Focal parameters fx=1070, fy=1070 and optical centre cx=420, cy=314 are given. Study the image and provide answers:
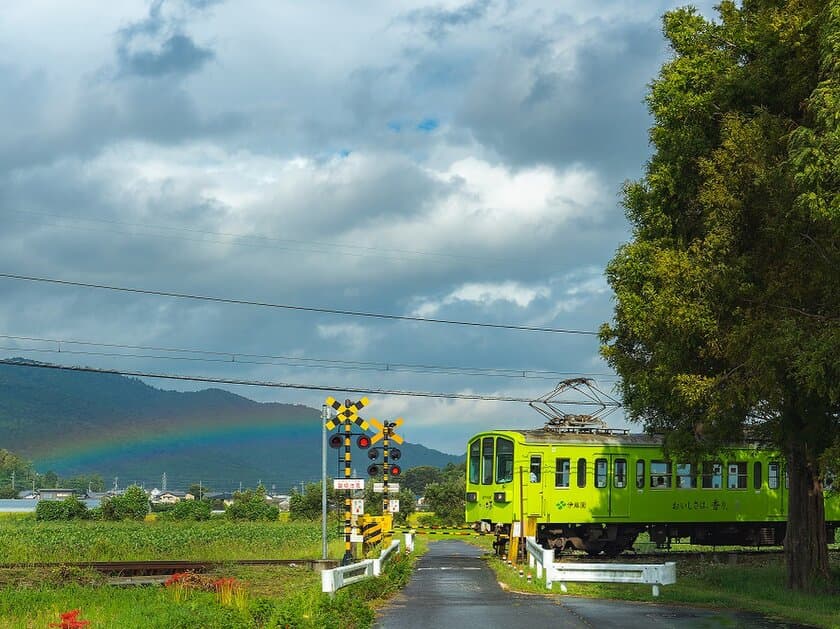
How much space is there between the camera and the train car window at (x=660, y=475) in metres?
34.2

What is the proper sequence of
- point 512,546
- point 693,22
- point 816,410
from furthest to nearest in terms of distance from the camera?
1. point 512,546
2. point 693,22
3. point 816,410

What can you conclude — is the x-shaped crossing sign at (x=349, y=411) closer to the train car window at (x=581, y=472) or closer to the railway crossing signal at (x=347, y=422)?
the railway crossing signal at (x=347, y=422)

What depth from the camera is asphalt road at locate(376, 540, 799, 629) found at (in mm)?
16953

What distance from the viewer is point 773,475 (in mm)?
36094

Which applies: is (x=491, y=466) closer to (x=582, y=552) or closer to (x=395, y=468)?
(x=395, y=468)

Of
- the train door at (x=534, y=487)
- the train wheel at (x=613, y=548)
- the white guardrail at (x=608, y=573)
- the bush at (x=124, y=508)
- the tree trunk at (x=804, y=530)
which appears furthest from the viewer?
the bush at (x=124, y=508)

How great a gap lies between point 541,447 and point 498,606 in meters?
13.6

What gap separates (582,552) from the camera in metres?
38.2

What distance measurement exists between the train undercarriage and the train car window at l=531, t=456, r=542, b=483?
5.34 ft

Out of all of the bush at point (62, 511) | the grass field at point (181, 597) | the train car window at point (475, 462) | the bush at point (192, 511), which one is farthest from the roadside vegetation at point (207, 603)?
the bush at point (62, 511)

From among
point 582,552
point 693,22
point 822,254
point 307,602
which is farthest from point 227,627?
point 582,552

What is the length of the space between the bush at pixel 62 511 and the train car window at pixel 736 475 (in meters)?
48.7

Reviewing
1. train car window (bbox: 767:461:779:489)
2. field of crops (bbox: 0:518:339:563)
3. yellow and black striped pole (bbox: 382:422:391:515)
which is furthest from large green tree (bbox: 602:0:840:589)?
field of crops (bbox: 0:518:339:563)

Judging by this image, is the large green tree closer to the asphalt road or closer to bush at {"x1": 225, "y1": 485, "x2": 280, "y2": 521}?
the asphalt road
